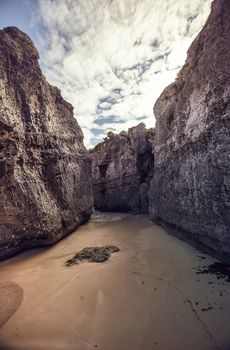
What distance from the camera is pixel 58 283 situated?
15.8 ft

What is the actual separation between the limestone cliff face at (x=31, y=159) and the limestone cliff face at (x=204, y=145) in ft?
15.4

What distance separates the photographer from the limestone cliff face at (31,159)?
23.5ft

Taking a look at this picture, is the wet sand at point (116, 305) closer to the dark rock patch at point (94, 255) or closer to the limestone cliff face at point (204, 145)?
the dark rock patch at point (94, 255)

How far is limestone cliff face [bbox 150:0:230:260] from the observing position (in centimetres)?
521

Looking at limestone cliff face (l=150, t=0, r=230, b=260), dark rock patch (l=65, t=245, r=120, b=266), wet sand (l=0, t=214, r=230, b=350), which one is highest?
limestone cliff face (l=150, t=0, r=230, b=260)

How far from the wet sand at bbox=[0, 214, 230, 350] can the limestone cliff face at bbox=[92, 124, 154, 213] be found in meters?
12.1

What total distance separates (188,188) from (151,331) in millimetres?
4723

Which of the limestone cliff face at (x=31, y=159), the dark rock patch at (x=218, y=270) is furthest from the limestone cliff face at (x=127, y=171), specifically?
the dark rock patch at (x=218, y=270)

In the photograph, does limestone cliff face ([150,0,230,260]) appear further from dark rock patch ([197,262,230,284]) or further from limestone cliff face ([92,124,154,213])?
limestone cliff face ([92,124,154,213])

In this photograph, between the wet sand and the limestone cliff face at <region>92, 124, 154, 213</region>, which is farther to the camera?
the limestone cliff face at <region>92, 124, 154, 213</region>

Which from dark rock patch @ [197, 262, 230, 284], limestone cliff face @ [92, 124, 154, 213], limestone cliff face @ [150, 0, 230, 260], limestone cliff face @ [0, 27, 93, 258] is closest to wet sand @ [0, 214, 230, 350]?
dark rock patch @ [197, 262, 230, 284]

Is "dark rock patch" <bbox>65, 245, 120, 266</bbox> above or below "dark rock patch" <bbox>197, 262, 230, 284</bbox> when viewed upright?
above

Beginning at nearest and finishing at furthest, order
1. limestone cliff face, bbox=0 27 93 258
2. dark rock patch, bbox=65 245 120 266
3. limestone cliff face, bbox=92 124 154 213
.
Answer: dark rock patch, bbox=65 245 120 266, limestone cliff face, bbox=0 27 93 258, limestone cliff face, bbox=92 124 154 213

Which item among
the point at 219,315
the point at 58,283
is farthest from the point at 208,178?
the point at 58,283
